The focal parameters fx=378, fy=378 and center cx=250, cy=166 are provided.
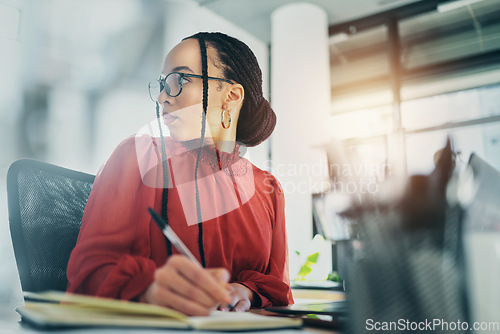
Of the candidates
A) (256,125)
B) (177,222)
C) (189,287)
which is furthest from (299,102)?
(189,287)

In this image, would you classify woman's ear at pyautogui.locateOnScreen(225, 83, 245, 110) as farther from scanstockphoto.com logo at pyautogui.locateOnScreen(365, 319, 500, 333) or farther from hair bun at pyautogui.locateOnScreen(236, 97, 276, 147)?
scanstockphoto.com logo at pyautogui.locateOnScreen(365, 319, 500, 333)

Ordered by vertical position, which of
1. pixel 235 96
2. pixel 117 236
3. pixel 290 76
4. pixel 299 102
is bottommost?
pixel 117 236

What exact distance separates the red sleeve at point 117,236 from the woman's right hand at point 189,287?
1.2 inches

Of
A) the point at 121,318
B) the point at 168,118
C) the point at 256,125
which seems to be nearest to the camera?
the point at 121,318

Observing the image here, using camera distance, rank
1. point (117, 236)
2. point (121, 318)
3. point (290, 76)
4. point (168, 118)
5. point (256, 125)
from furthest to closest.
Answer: point (290, 76), point (256, 125), point (168, 118), point (117, 236), point (121, 318)

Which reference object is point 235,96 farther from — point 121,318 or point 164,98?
point 121,318

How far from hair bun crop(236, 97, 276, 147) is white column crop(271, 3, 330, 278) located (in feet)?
5.17

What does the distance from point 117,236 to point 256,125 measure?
21.6 inches

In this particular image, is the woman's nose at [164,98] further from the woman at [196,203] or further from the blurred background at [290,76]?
the blurred background at [290,76]

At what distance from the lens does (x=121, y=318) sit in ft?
1.13

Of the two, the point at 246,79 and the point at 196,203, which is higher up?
the point at 246,79

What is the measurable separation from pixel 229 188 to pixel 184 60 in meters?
0.31

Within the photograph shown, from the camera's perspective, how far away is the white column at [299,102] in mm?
2742

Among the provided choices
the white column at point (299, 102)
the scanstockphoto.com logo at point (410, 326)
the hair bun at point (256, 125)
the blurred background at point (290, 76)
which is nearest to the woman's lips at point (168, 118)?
the hair bun at point (256, 125)
